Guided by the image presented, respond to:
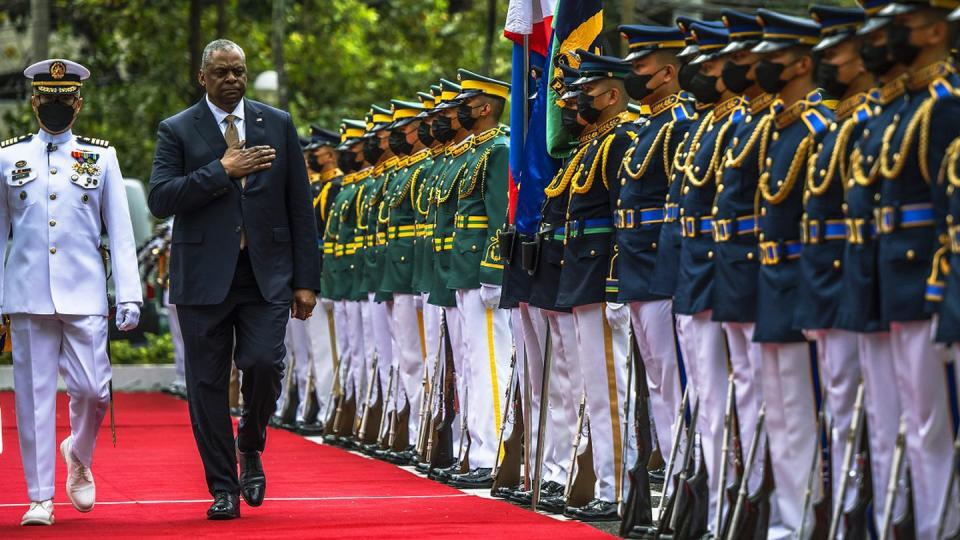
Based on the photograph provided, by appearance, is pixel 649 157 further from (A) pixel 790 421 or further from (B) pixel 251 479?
(B) pixel 251 479

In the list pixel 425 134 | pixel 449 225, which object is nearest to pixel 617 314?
pixel 449 225

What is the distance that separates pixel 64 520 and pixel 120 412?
821 cm

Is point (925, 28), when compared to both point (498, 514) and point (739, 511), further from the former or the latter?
point (498, 514)

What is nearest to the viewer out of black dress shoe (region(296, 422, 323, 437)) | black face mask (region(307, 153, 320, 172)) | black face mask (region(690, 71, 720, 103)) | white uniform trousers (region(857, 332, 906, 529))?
white uniform trousers (region(857, 332, 906, 529))

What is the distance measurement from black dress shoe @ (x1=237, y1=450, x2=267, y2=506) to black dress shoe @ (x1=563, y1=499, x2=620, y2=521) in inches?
57.4

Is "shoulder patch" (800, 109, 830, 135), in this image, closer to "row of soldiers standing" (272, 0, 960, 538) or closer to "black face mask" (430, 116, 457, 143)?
"row of soldiers standing" (272, 0, 960, 538)

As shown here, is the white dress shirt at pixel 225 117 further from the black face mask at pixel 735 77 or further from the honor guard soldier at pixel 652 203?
the black face mask at pixel 735 77

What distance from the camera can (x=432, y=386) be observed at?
11547mm

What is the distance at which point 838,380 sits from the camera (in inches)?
258

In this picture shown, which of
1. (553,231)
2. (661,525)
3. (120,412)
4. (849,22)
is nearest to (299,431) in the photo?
(120,412)

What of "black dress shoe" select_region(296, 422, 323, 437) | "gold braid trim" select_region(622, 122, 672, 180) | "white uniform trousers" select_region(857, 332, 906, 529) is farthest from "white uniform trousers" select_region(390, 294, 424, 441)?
"white uniform trousers" select_region(857, 332, 906, 529)

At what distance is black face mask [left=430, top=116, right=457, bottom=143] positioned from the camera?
11.3 metres

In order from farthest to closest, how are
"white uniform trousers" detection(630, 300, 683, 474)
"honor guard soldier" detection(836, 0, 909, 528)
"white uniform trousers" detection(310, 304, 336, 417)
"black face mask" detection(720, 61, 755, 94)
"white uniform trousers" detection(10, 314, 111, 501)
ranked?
"white uniform trousers" detection(310, 304, 336, 417)
"white uniform trousers" detection(10, 314, 111, 501)
"white uniform trousers" detection(630, 300, 683, 474)
"black face mask" detection(720, 61, 755, 94)
"honor guard soldier" detection(836, 0, 909, 528)

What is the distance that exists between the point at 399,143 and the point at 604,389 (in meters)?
4.33
